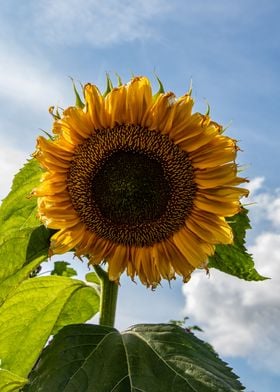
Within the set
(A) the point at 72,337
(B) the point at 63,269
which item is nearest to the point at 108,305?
(A) the point at 72,337

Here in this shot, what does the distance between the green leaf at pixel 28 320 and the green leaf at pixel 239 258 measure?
0.54 m

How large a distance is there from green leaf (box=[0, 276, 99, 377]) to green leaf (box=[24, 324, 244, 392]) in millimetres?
474

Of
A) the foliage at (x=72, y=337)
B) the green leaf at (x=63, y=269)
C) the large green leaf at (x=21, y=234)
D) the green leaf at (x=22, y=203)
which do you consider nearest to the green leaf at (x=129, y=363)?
the foliage at (x=72, y=337)

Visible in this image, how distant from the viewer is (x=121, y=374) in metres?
2.08

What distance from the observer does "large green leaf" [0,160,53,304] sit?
2404mm

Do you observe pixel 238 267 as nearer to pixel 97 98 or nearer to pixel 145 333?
pixel 145 333

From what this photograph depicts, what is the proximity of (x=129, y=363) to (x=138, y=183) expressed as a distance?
740mm

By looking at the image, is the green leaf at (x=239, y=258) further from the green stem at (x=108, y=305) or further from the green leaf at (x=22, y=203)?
the green leaf at (x=22, y=203)

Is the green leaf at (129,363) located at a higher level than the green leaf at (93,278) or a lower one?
lower

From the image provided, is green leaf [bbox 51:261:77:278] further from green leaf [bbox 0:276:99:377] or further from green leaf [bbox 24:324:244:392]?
green leaf [bbox 24:324:244:392]

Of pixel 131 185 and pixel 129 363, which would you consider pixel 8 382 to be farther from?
pixel 131 185

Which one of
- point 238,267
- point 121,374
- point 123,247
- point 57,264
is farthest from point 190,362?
point 57,264

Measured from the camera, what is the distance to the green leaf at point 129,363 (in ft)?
6.69

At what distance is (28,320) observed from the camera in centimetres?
267
